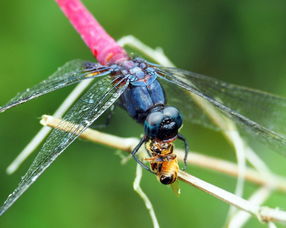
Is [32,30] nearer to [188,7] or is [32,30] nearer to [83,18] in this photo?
[83,18]

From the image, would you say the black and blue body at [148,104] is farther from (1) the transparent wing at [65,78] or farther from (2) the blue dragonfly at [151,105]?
(1) the transparent wing at [65,78]

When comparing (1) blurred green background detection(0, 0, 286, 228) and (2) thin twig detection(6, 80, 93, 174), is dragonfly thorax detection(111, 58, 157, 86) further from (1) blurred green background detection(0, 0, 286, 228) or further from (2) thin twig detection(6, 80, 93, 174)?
(1) blurred green background detection(0, 0, 286, 228)

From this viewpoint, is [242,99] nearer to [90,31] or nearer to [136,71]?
[136,71]

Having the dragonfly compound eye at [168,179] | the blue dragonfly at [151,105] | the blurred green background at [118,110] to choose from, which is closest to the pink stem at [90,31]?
the blue dragonfly at [151,105]

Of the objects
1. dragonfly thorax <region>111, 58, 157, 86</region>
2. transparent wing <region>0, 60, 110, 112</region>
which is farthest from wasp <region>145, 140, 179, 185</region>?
transparent wing <region>0, 60, 110, 112</region>

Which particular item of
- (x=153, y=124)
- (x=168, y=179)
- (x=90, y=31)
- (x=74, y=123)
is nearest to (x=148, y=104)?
(x=153, y=124)
